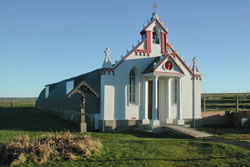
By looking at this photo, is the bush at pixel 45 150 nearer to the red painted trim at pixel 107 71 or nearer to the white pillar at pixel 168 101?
the red painted trim at pixel 107 71

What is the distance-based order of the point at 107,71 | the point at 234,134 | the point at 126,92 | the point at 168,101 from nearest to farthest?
the point at 234,134 < the point at 107,71 < the point at 126,92 < the point at 168,101

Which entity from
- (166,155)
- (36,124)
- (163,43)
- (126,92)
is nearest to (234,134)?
(126,92)

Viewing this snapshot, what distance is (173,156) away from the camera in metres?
9.18

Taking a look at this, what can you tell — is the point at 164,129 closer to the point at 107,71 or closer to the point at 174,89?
the point at 174,89

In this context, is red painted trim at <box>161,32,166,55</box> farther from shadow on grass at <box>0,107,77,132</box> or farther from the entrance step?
shadow on grass at <box>0,107,77,132</box>

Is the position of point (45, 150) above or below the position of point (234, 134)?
above

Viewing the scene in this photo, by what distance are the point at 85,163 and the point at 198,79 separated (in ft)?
44.9

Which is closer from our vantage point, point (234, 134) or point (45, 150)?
point (45, 150)

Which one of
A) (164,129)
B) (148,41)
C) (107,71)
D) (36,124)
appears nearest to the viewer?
(164,129)

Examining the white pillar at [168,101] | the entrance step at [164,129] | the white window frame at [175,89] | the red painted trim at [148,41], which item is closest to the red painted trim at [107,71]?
the red painted trim at [148,41]

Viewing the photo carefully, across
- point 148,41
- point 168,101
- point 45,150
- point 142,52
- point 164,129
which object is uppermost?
point 148,41

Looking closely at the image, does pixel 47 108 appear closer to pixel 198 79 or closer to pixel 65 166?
pixel 198 79

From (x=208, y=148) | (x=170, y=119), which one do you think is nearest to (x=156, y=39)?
(x=170, y=119)

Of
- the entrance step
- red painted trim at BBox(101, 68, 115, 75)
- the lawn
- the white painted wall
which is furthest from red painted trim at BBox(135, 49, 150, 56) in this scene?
the lawn
